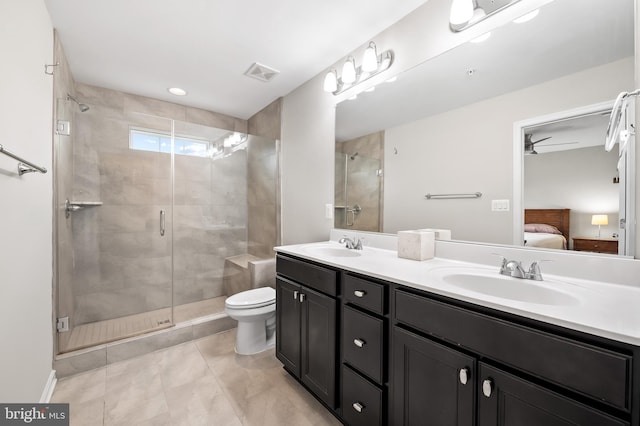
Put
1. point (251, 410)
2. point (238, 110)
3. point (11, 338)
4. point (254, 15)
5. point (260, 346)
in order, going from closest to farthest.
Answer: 1. point (11, 338)
2. point (251, 410)
3. point (254, 15)
4. point (260, 346)
5. point (238, 110)

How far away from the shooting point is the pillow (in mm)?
1143

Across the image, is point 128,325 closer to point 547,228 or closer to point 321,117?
point 321,117

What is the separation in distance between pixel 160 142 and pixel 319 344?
2541mm

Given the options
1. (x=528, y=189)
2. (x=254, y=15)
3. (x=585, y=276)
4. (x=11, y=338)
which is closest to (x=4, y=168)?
(x=11, y=338)

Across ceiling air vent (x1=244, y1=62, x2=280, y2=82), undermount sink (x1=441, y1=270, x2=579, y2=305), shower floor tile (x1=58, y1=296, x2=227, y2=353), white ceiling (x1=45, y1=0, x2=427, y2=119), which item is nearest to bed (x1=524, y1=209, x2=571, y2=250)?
undermount sink (x1=441, y1=270, x2=579, y2=305)

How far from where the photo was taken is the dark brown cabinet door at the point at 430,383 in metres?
0.86

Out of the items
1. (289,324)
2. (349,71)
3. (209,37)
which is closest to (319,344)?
(289,324)

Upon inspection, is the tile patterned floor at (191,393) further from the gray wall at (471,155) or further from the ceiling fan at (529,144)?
the ceiling fan at (529,144)

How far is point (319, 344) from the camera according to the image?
146 centimetres

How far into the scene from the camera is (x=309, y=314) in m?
Result: 1.53

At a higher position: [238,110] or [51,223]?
[238,110]

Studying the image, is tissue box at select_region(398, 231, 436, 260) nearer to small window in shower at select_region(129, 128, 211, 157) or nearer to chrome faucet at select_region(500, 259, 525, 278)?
chrome faucet at select_region(500, 259, 525, 278)

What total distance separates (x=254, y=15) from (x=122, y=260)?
2.55 metres

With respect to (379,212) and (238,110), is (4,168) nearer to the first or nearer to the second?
(379,212)
